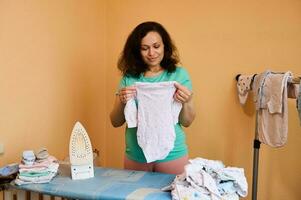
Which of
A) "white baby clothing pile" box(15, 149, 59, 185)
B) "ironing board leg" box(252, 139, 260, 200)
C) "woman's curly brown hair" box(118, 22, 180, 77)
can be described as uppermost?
"woman's curly brown hair" box(118, 22, 180, 77)

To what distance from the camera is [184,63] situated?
2.10 metres

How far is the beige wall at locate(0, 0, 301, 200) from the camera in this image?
5.26 feet

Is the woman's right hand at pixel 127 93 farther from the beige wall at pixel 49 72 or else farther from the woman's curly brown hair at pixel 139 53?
the beige wall at pixel 49 72

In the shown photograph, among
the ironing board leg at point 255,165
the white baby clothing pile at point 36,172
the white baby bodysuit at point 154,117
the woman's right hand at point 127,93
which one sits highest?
the woman's right hand at point 127,93

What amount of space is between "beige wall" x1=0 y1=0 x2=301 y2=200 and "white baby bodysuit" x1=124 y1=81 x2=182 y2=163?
0.62 metres

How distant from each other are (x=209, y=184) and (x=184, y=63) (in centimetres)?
126

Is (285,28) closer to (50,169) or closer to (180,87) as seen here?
(180,87)

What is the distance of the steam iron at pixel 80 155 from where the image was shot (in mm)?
1164

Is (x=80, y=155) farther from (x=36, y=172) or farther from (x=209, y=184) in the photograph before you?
(x=209, y=184)

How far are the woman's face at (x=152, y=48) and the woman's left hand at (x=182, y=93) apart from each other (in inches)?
7.1

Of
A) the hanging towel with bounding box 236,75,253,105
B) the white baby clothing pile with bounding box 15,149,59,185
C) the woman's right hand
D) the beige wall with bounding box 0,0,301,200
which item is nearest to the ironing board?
the white baby clothing pile with bounding box 15,149,59,185

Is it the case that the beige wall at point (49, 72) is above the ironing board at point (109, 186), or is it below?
above

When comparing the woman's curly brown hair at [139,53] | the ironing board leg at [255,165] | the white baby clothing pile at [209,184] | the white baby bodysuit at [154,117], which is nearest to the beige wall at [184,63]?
the ironing board leg at [255,165]

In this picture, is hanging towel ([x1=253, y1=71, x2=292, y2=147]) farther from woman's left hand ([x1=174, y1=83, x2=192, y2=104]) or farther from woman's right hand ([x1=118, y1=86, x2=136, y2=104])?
woman's right hand ([x1=118, y1=86, x2=136, y2=104])
